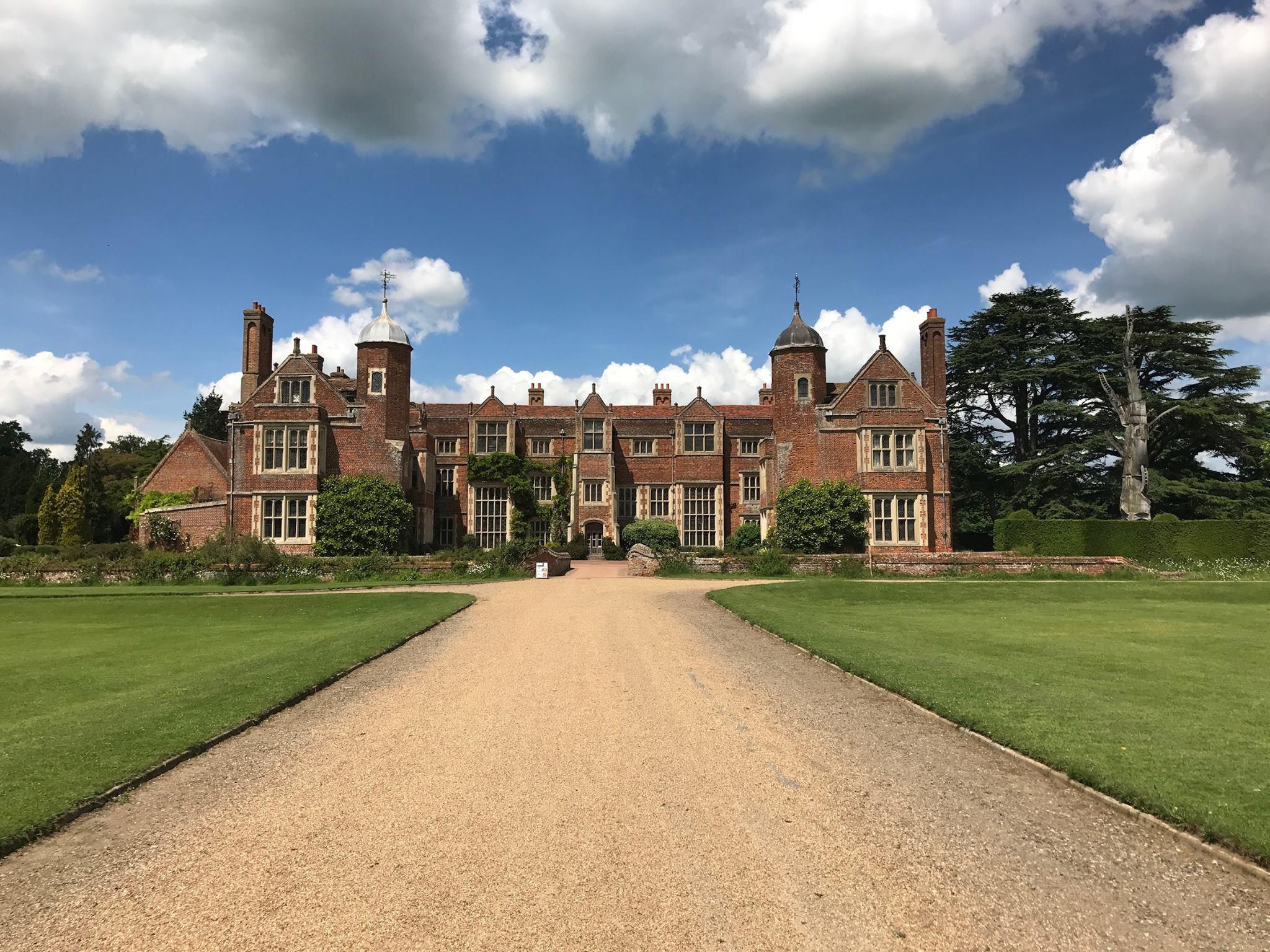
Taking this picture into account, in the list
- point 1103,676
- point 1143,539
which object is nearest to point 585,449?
point 1143,539

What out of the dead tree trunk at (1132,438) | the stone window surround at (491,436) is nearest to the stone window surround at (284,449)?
the stone window surround at (491,436)

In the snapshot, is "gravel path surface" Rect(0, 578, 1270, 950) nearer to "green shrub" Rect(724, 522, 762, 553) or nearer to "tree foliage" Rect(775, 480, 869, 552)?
"tree foliage" Rect(775, 480, 869, 552)

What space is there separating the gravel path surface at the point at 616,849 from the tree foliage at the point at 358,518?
80.1 ft

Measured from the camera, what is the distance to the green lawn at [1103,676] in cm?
544

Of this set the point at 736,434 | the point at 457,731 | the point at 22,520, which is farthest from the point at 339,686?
the point at 22,520

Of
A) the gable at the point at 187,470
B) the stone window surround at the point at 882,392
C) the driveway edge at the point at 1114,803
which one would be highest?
the stone window surround at the point at 882,392

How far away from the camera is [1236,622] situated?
1444 cm

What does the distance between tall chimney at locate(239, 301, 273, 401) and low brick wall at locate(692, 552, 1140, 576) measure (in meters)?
26.8

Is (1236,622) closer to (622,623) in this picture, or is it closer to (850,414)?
(622,623)

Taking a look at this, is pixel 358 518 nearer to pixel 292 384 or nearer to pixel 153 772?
pixel 292 384

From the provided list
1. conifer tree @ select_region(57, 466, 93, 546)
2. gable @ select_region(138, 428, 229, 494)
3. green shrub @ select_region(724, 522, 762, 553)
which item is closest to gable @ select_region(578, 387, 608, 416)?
green shrub @ select_region(724, 522, 762, 553)

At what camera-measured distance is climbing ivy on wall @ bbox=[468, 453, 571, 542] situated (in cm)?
3869

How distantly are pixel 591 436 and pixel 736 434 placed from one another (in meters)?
8.38

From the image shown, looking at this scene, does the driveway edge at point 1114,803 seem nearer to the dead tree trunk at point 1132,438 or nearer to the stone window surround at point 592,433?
the stone window surround at point 592,433
